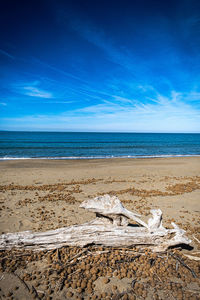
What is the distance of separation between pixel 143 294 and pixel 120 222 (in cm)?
183

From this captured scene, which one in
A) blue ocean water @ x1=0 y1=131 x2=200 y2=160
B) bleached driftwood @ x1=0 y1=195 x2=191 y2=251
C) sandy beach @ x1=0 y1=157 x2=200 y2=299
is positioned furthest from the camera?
blue ocean water @ x1=0 y1=131 x2=200 y2=160

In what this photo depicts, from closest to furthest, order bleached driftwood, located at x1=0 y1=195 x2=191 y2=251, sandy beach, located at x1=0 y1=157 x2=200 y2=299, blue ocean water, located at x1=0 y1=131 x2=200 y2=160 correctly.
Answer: sandy beach, located at x1=0 y1=157 x2=200 y2=299 → bleached driftwood, located at x1=0 y1=195 x2=191 y2=251 → blue ocean water, located at x1=0 y1=131 x2=200 y2=160

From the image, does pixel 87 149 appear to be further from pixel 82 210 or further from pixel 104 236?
pixel 104 236

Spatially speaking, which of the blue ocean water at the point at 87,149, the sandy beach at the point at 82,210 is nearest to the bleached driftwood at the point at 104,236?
the sandy beach at the point at 82,210

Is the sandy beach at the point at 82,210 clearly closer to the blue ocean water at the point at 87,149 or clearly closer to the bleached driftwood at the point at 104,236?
the bleached driftwood at the point at 104,236

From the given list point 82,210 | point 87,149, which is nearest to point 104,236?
point 82,210

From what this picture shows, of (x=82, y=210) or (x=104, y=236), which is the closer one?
(x=104, y=236)

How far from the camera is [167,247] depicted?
5074mm

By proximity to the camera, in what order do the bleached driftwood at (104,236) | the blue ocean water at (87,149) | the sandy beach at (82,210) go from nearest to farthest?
the sandy beach at (82,210)
the bleached driftwood at (104,236)
the blue ocean water at (87,149)

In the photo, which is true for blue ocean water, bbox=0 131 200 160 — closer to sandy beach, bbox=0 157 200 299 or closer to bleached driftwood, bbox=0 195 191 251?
sandy beach, bbox=0 157 200 299

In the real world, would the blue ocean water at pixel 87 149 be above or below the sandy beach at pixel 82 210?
above

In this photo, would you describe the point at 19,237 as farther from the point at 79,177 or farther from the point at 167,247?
the point at 79,177

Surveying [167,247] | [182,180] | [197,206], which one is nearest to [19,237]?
[167,247]

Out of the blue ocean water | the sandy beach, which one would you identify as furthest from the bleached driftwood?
the blue ocean water
